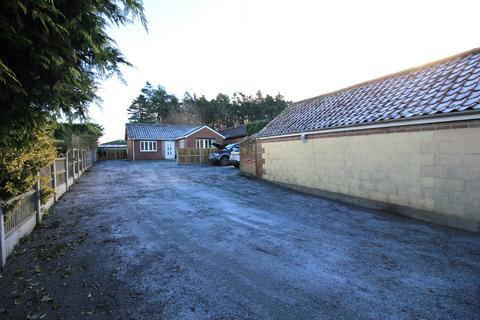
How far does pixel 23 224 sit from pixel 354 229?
6.59 metres

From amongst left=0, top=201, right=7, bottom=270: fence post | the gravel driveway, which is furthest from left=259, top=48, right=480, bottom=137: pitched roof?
left=0, top=201, right=7, bottom=270: fence post

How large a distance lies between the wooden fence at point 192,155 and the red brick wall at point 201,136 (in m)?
6.89

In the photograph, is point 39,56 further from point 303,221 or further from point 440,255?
point 440,255

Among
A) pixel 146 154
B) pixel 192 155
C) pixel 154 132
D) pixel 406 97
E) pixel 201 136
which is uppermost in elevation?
pixel 154 132

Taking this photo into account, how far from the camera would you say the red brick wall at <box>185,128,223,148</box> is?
3362cm

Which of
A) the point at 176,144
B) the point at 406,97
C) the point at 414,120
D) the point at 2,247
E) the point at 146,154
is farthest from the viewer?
the point at 176,144

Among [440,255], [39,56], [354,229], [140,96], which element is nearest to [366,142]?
[354,229]

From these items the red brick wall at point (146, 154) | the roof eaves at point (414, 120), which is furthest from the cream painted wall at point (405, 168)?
the red brick wall at point (146, 154)

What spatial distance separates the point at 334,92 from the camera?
12.6 metres

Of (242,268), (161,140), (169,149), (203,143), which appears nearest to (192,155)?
(203,143)

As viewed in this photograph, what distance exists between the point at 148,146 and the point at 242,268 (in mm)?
34772

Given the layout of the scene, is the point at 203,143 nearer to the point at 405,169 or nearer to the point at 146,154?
the point at 146,154

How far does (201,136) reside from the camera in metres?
34.1

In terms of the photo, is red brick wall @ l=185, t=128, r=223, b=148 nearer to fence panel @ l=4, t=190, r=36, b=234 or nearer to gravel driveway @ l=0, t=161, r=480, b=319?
gravel driveway @ l=0, t=161, r=480, b=319
